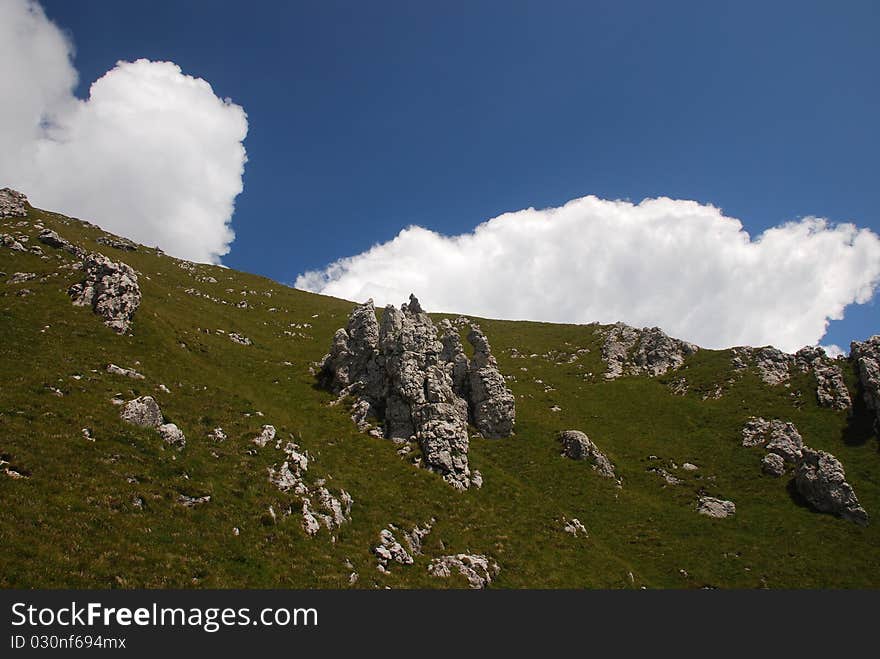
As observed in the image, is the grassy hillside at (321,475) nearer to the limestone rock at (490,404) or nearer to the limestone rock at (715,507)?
the limestone rock at (715,507)

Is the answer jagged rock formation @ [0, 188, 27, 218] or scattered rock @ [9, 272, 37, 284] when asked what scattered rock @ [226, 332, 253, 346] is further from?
jagged rock formation @ [0, 188, 27, 218]

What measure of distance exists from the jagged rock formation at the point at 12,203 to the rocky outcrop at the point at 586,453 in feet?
364

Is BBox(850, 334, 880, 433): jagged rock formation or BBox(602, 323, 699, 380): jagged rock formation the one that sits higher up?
BBox(602, 323, 699, 380): jagged rock formation

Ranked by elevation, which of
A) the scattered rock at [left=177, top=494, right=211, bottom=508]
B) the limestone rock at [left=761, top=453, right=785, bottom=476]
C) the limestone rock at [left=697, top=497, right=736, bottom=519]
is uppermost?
the limestone rock at [left=761, top=453, right=785, bottom=476]

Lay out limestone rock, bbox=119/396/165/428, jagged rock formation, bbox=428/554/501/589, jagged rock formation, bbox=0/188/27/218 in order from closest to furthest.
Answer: limestone rock, bbox=119/396/165/428, jagged rock formation, bbox=428/554/501/589, jagged rock formation, bbox=0/188/27/218

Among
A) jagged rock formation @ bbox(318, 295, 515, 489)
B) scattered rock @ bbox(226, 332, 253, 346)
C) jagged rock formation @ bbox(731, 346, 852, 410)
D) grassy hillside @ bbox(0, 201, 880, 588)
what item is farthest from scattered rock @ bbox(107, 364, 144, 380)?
jagged rock formation @ bbox(731, 346, 852, 410)

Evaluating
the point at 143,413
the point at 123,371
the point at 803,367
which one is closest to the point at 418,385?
the point at 143,413

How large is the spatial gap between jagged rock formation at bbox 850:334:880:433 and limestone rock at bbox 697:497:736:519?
95.2 feet

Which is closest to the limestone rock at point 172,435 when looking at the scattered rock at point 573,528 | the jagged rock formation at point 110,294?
the jagged rock formation at point 110,294

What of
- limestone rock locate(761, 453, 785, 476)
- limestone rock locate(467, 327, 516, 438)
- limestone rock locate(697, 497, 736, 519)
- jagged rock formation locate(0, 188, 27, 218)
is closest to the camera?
limestone rock locate(697, 497, 736, 519)

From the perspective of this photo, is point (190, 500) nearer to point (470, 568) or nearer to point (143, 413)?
point (143, 413)

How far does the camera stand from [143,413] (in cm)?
2955

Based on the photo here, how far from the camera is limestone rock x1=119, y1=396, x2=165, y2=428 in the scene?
94.9 ft

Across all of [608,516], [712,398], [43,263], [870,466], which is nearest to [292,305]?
[43,263]
